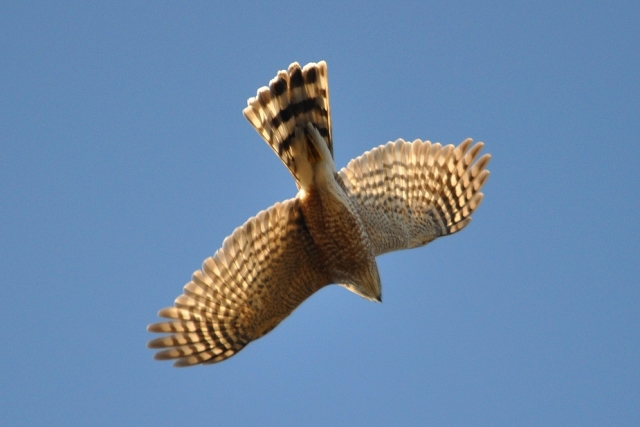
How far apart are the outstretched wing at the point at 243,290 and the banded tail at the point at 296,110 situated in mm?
614

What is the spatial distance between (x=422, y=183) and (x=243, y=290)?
2683 millimetres

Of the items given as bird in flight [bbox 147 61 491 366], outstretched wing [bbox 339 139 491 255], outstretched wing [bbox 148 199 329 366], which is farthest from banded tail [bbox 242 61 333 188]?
outstretched wing [bbox 339 139 491 255]

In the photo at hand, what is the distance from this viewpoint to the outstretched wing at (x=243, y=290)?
1030 cm

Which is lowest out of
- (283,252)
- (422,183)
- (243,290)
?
(243,290)

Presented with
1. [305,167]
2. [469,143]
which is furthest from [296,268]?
[469,143]

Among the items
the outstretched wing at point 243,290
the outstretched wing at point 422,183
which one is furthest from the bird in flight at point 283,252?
the outstretched wing at point 422,183

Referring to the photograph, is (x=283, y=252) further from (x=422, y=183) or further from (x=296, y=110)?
(x=422, y=183)

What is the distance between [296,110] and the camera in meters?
10.5

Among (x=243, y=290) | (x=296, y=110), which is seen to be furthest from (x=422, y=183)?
(x=243, y=290)

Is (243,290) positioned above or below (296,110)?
below

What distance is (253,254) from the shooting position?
10406mm

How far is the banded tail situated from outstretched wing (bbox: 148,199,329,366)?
2.02 feet

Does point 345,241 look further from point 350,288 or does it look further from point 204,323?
point 204,323

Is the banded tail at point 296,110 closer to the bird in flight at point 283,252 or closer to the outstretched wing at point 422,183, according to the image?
the bird in flight at point 283,252
